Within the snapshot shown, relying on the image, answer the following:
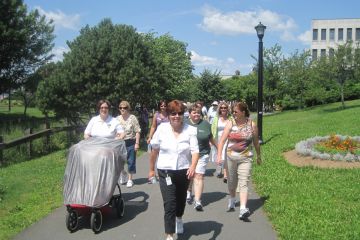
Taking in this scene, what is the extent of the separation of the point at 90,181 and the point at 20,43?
22576 mm

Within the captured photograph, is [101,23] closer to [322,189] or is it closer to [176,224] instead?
[322,189]

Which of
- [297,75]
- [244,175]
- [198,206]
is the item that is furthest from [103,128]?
[297,75]

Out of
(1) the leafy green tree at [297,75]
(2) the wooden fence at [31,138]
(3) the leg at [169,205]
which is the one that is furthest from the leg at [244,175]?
(1) the leafy green tree at [297,75]

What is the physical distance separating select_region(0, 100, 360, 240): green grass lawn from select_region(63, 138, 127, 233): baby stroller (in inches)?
35.8

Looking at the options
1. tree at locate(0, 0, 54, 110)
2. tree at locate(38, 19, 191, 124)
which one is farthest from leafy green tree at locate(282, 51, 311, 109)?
tree at locate(38, 19, 191, 124)

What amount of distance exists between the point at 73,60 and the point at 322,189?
39.2 ft

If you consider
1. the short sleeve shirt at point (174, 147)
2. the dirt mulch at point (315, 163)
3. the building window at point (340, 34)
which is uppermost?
the building window at point (340, 34)

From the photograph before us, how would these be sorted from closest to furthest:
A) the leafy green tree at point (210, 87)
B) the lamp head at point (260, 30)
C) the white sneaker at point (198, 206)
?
1. the white sneaker at point (198, 206)
2. the lamp head at point (260, 30)
3. the leafy green tree at point (210, 87)

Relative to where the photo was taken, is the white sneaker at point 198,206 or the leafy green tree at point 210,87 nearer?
the white sneaker at point 198,206

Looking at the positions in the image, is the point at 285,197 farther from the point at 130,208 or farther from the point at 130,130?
the point at 130,130

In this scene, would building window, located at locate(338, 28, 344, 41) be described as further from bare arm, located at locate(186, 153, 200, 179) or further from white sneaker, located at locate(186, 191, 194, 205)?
bare arm, located at locate(186, 153, 200, 179)

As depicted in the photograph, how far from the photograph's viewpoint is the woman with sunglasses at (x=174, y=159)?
584 cm

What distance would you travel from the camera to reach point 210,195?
29.3ft

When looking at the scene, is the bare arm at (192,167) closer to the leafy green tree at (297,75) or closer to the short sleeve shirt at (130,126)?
the short sleeve shirt at (130,126)
